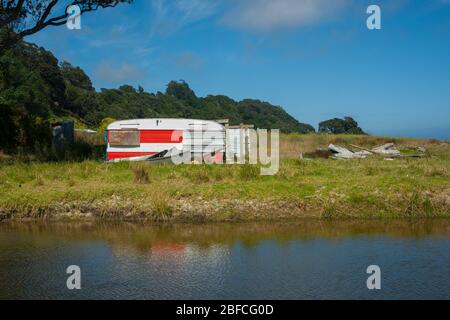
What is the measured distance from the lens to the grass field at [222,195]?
15320mm

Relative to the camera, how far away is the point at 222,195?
16.0 metres

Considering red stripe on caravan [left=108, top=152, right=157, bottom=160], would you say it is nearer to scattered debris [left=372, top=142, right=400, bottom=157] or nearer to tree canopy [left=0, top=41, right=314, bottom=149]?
tree canopy [left=0, top=41, right=314, bottom=149]

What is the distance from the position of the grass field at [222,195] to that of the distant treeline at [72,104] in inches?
388

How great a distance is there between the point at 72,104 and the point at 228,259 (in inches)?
2921

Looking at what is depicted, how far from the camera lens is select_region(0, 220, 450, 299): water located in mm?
8797

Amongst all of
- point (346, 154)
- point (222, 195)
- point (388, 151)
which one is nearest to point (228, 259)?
point (222, 195)

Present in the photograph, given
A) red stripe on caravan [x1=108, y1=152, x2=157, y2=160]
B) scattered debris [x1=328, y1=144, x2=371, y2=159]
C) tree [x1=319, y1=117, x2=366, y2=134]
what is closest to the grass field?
red stripe on caravan [x1=108, y1=152, x2=157, y2=160]

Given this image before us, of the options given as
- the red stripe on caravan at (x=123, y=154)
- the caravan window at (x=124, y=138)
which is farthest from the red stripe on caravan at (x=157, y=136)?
the red stripe on caravan at (x=123, y=154)

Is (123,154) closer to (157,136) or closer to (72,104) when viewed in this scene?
(157,136)

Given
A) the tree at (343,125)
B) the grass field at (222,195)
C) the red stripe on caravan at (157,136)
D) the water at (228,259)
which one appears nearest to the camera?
the water at (228,259)

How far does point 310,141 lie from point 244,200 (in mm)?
23269

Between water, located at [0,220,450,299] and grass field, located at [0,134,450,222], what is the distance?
2.48ft

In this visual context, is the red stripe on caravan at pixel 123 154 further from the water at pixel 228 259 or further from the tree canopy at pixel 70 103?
the water at pixel 228 259
